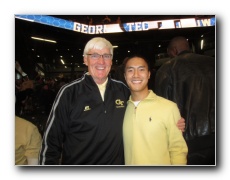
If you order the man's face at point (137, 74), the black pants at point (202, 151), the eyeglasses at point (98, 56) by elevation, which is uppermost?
the eyeglasses at point (98, 56)

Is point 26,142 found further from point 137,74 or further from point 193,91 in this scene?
point 193,91

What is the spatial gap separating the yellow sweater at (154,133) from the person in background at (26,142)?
2.35 ft

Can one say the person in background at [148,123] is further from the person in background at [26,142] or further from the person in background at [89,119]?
the person in background at [26,142]

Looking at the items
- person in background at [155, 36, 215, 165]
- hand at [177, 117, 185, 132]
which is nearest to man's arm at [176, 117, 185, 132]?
hand at [177, 117, 185, 132]

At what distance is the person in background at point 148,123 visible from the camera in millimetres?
1789

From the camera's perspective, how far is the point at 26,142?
80.4 inches

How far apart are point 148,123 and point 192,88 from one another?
51 centimetres

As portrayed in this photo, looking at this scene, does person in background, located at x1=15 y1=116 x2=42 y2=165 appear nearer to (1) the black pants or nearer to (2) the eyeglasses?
(2) the eyeglasses

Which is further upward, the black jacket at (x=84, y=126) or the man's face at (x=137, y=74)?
the man's face at (x=137, y=74)

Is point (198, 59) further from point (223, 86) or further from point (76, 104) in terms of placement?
point (76, 104)

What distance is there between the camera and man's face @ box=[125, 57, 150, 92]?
179 centimetres

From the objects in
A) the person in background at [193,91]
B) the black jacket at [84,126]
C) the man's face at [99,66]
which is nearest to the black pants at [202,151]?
the person in background at [193,91]

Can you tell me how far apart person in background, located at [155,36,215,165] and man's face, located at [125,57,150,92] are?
0.79 feet

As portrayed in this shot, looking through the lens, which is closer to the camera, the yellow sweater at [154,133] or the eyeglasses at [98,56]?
the yellow sweater at [154,133]
